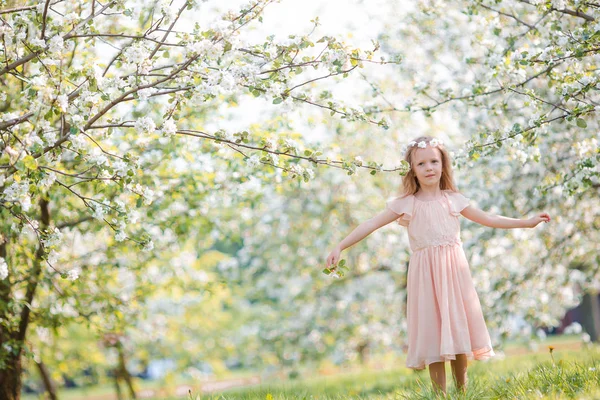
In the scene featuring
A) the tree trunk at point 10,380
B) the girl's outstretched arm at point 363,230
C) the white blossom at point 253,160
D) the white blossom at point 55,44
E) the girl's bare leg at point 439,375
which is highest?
the white blossom at point 55,44

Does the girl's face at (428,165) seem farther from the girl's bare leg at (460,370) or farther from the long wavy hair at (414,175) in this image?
the girl's bare leg at (460,370)

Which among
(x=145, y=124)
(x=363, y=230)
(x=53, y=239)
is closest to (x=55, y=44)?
(x=145, y=124)

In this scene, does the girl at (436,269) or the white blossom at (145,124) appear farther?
the girl at (436,269)

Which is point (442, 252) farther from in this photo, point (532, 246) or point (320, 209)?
point (320, 209)

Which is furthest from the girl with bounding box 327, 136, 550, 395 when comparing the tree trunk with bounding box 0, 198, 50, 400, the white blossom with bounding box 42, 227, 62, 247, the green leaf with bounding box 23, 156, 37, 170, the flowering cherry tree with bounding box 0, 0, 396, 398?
the tree trunk with bounding box 0, 198, 50, 400

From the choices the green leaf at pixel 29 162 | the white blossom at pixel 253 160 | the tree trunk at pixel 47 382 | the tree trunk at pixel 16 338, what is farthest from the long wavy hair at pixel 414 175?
the tree trunk at pixel 47 382

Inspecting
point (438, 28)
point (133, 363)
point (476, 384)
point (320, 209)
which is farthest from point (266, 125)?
point (133, 363)

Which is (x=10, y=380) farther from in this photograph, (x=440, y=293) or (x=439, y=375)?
(x=440, y=293)

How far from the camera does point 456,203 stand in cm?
423

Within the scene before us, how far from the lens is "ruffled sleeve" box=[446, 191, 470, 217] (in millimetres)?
4188

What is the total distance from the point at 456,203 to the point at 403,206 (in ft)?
1.10

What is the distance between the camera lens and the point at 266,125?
628 cm

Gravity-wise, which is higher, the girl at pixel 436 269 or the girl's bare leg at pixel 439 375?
the girl at pixel 436 269

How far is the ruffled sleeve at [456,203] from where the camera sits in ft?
13.7
